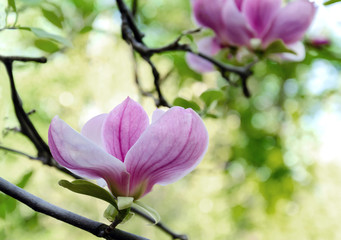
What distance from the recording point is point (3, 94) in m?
0.54

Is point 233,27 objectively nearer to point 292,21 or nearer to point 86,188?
point 292,21

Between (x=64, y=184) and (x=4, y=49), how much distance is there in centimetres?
39

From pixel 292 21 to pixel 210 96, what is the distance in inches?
5.9

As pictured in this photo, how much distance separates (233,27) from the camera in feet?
1.40

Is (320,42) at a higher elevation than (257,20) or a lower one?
lower

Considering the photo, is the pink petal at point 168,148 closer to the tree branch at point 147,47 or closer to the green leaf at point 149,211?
the green leaf at point 149,211

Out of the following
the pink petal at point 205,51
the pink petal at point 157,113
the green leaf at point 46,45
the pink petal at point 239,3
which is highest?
the pink petal at point 157,113

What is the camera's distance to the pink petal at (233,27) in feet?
1.35

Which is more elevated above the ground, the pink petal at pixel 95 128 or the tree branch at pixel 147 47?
the pink petal at pixel 95 128

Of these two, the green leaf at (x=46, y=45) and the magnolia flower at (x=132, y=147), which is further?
the green leaf at (x=46, y=45)

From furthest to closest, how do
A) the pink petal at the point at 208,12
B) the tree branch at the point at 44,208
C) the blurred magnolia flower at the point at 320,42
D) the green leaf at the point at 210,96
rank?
the blurred magnolia flower at the point at 320,42
the pink petal at the point at 208,12
the green leaf at the point at 210,96
the tree branch at the point at 44,208

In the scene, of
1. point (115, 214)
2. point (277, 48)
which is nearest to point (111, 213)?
point (115, 214)

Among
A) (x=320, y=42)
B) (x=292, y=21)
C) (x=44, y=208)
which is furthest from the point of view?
(x=320, y=42)

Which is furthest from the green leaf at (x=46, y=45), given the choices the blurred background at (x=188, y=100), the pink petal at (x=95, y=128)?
the pink petal at (x=95, y=128)
